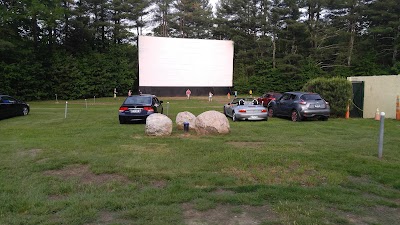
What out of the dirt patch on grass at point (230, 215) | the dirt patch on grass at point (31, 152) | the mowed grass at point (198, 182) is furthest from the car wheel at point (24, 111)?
the dirt patch on grass at point (230, 215)

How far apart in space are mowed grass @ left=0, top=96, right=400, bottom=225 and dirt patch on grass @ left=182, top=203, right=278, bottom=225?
0.01m

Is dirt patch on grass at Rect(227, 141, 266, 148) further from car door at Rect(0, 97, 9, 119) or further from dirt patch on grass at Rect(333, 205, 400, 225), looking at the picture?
car door at Rect(0, 97, 9, 119)

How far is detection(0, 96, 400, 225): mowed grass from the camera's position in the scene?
402 centimetres

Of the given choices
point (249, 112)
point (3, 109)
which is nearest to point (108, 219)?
point (249, 112)

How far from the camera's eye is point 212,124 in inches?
425

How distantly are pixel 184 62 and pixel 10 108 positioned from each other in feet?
89.9

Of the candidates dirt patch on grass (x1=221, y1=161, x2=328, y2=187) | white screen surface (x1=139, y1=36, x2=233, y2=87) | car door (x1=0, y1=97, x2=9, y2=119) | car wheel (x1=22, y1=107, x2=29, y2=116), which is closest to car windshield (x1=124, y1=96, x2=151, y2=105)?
car door (x1=0, y1=97, x2=9, y2=119)

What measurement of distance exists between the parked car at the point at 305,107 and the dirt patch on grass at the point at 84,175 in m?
11.7

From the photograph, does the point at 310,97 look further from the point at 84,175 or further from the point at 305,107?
the point at 84,175

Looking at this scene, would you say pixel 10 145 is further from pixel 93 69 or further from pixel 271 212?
pixel 93 69

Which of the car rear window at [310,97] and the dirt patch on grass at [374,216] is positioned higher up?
the car rear window at [310,97]

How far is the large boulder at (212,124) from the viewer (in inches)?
425

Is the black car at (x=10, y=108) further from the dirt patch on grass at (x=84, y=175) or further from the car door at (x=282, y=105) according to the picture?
the car door at (x=282, y=105)

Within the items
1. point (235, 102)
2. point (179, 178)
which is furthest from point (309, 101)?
point (179, 178)
